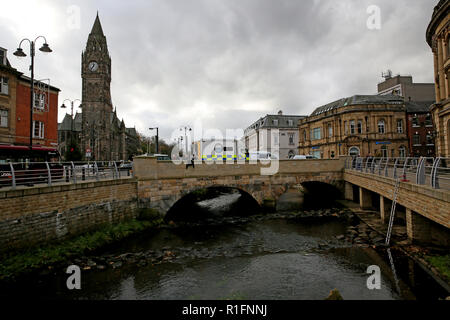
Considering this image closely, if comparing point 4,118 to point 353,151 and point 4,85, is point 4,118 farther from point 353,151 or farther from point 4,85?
point 353,151

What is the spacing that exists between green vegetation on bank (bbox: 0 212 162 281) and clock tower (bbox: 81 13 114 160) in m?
55.6

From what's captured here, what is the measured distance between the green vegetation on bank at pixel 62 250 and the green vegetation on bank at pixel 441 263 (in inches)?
571

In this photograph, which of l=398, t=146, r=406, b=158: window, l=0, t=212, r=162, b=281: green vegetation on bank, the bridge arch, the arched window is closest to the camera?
l=0, t=212, r=162, b=281: green vegetation on bank

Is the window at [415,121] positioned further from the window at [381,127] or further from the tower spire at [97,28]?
the tower spire at [97,28]

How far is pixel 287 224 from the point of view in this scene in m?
16.9

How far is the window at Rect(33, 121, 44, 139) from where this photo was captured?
25.5 m

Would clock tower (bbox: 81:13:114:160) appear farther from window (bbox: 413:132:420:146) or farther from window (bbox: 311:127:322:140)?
window (bbox: 413:132:420:146)

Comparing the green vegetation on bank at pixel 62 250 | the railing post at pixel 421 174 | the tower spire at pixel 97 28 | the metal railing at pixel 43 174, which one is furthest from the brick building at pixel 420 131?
the tower spire at pixel 97 28

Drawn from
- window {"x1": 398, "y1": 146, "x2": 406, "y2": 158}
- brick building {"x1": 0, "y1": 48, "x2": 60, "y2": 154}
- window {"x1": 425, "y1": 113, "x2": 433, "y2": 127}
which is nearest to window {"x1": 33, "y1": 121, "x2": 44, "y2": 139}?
brick building {"x1": 0, "y1": 48, "x2": 60, "y2": 154}

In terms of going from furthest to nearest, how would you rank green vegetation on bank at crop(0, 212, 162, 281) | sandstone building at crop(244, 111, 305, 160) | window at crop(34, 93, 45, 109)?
1. sandstone building at crop(244, 111, 305, 160)
2. window at crop(34, 93, 45, 109)
3. green vegetation on bank at crop(0, 212, 162, 281)

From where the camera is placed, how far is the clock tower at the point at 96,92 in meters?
63.8
